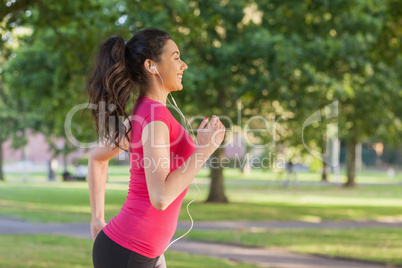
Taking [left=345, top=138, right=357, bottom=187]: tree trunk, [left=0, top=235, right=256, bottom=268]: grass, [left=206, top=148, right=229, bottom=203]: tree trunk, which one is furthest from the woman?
[left=345, top=138, right=357, bottom=187]: tree trunk

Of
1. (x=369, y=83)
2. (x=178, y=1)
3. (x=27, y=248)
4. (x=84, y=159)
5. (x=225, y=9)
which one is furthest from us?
(x=84, y=159)

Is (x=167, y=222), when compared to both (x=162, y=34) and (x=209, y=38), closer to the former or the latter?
(x=162, y=34)

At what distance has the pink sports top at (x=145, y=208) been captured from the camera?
98.2 inches

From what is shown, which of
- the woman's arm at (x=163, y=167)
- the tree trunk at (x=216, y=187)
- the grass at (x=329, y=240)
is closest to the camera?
the woman's arm at (x=163, y=167)

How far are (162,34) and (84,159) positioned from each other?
56.5 meters

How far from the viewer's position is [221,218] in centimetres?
1702

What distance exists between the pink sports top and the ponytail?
121mm

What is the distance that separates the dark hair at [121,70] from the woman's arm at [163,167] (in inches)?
10.4

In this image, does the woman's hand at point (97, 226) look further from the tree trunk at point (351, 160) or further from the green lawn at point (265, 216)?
the tree trunk at point (351, 160)

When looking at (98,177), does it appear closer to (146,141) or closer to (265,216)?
(146,141)

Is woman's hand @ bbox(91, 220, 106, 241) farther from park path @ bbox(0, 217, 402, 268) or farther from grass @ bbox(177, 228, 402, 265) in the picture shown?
grass @ bbox(177, 228, 402, 265)

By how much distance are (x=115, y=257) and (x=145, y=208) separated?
252mm

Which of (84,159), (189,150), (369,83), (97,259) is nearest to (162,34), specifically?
(189,150)

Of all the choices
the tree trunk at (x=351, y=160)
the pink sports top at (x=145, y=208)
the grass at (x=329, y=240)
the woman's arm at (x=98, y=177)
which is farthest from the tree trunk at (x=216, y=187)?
the pink sports top at (x=145, y=208)
